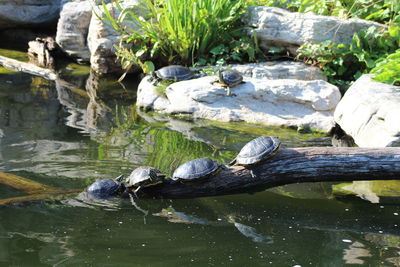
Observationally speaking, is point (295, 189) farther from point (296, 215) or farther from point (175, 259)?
point (175, 259)

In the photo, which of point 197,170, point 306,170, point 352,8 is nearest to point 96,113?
point 197,170

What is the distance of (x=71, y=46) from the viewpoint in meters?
10.3

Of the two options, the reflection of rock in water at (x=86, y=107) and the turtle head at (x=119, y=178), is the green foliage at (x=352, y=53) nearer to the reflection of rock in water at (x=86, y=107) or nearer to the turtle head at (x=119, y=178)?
the reflection of rock in water at (x=86, y=107)

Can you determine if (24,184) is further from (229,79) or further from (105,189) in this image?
(229,79)

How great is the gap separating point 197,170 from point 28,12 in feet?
29.2

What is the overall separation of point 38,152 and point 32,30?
24.3 ft

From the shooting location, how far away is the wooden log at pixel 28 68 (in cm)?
919

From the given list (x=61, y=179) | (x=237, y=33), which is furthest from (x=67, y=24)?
(x=61, y=179)

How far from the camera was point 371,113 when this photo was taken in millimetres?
5938

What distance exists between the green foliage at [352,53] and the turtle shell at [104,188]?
4.62 m

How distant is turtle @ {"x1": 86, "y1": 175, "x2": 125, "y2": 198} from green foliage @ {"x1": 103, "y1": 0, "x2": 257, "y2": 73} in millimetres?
4158

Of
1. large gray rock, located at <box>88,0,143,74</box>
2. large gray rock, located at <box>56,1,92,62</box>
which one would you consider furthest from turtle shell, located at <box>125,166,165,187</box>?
large gray rock, located at <box>56,1,92,62</box>

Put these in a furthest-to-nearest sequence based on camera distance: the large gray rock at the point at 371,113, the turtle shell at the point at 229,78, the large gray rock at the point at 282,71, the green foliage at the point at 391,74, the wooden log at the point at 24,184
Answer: the large gray rock at the point at 282,71
the turtle shell at the point at 229,78
the green foliage at the point at 391,74
the large gray rock at the point at 371,113
the wooden log at the point at 24,184

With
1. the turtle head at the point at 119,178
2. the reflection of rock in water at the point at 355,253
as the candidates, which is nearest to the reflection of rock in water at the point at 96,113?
the turtle head at the point at 119,178
